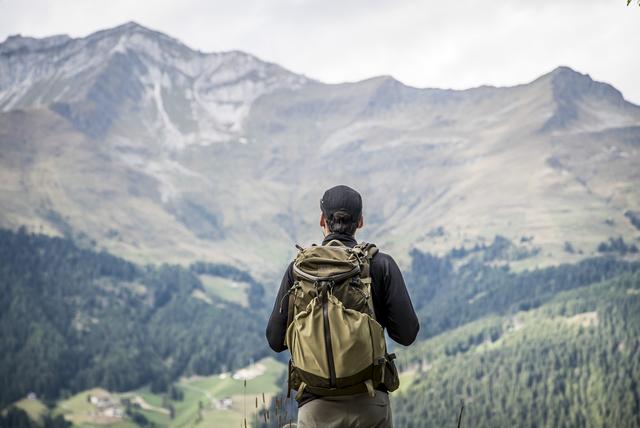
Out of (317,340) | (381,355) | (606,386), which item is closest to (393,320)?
(381,355)

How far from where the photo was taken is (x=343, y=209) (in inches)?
277

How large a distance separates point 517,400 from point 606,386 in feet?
73.2

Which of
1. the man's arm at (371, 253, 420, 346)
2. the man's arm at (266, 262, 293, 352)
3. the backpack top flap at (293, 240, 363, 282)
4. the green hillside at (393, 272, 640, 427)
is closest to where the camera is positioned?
the backpack top flap at (293, 240, 363, 282)

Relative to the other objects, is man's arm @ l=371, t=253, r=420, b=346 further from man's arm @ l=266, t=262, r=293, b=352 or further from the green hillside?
the green hillside

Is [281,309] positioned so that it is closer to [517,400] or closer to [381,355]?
[381,355]

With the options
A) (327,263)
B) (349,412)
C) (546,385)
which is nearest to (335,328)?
(327,263)

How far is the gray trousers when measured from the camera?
251 inches

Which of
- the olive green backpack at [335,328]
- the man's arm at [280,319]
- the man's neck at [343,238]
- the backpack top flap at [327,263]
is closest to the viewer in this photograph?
the olive green backpack at [335,328]

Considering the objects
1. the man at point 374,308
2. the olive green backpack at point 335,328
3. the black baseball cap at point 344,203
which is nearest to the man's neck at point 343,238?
the man at point 374,308

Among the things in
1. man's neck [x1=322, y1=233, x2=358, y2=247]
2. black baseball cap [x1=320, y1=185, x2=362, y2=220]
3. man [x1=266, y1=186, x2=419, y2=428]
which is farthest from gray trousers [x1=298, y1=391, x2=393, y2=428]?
Answer: black baseball cap [x1=320, y1=185, x2=362, y2=220]

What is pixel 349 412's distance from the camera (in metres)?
A: 6.38

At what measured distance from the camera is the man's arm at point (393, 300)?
6.62m

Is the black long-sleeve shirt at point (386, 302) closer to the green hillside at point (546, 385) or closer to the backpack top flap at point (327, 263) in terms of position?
the backpack top flap at point (327, 263)

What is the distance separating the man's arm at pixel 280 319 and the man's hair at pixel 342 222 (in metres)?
0.65
